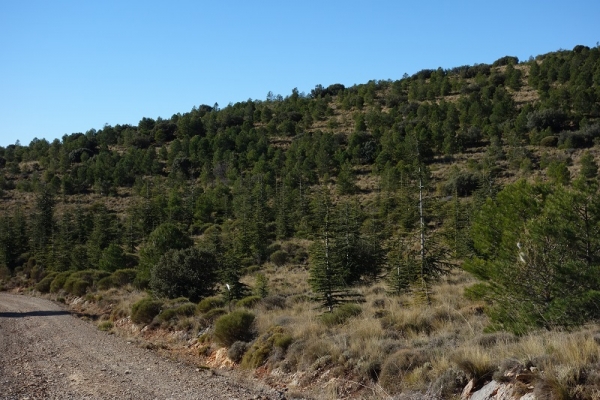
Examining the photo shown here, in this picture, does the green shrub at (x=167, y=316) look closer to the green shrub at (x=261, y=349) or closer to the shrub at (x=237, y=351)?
the shrub at (x=237, y=351)

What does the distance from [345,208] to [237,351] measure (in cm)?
1676

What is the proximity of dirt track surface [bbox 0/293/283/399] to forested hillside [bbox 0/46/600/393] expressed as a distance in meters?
1.59

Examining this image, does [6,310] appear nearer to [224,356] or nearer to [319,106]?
[224,356]

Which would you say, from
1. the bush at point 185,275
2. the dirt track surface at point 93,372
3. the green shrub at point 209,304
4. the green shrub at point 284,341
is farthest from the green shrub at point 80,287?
the green shrub at point 284,341

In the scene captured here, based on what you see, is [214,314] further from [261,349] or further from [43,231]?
[43,231]

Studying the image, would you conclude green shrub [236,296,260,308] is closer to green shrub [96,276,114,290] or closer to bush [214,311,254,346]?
bush [214,311,254,346]

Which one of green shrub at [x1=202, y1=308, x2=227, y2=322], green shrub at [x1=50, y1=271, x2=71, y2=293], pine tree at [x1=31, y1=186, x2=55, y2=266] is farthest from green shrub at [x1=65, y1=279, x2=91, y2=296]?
pine tree at [x1=31, y1=186, x2=55, y2=266]

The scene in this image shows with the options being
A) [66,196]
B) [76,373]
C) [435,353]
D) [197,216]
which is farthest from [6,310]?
[66,196]

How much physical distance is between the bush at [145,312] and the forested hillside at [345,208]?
268 millimetres

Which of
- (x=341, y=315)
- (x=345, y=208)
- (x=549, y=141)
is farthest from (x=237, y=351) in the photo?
(x=549, y=141)

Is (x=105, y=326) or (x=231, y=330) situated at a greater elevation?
(x=231, y=330)

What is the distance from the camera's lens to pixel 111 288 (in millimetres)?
28938

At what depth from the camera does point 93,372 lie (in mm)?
11328

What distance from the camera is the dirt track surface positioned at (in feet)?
30.8
